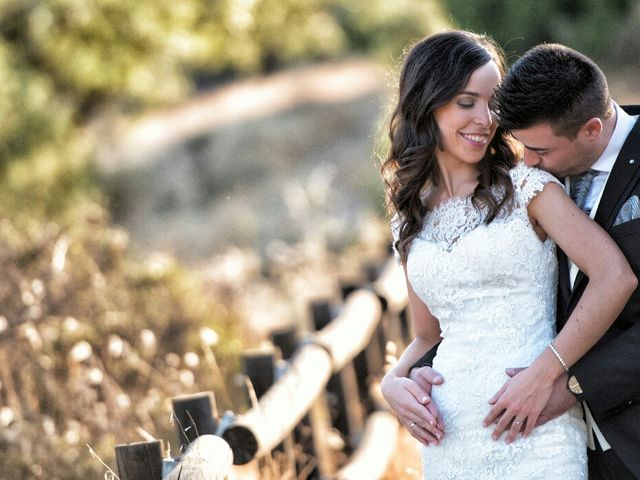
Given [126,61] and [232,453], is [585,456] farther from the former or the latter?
[126,61]

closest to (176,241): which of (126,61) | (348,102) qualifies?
(126,61)

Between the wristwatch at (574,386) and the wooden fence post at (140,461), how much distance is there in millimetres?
1233

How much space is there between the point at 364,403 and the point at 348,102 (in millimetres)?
18258

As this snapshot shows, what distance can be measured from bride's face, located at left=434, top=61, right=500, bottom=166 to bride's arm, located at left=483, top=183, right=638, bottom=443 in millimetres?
279

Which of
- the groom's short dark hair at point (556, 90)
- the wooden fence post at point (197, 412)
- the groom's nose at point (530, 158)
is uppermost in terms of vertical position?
the groom's short dark hair at point (556, 90)

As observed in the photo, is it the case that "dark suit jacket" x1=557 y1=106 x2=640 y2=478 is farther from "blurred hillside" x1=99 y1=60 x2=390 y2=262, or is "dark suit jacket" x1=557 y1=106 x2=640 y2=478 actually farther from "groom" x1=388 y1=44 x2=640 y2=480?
"blurred hillside" x1=99 y1=60 x2=390 y2=262

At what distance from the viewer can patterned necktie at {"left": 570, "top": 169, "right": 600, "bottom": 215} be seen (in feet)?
10.3

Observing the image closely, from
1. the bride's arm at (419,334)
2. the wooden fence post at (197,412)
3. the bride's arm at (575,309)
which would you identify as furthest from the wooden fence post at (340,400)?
the bride's arm at (575,309)

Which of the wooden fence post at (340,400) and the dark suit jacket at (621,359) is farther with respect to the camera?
the wooden fence post at (340,400)

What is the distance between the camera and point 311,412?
5359mm

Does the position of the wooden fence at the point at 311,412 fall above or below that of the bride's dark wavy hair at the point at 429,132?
below

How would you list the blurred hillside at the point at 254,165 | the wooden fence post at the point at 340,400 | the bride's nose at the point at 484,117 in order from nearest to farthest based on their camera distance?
1. the bride's nose at the point at 484,117
2. the wooden fence post at the point at 340,400
3. the blurred hillside at the point at 254,165

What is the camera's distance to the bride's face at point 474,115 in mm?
3308

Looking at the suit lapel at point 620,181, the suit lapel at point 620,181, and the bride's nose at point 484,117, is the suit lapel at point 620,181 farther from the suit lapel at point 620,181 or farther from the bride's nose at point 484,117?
the bride's nose at point 484,117
